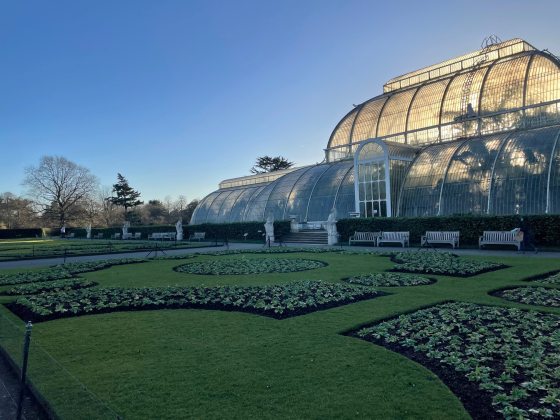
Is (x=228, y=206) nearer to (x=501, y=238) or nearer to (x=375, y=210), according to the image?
(x=375, y=210)

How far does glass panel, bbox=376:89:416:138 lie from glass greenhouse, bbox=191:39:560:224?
0.14 m

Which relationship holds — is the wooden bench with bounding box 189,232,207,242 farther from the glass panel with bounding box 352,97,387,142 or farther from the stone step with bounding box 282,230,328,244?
the glass panel with bounding box 352,97,387,142

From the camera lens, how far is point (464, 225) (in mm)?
25000

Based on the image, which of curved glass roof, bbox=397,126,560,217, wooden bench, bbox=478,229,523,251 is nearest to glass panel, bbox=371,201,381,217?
curved glass roof, bbox=397,126,560,217

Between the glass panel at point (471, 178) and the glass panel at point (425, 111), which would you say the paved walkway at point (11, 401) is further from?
the glass panel at point (425, 111)

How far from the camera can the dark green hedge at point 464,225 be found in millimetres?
21464

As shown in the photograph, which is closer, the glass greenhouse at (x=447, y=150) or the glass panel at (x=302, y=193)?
the glass greenhouse at (x=447, y=150)

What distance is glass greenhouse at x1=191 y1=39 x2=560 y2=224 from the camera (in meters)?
27.9

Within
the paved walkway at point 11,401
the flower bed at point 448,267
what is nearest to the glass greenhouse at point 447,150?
the flower bed at point 448,267

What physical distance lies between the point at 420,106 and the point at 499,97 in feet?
26.3

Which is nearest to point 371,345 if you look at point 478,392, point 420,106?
point 478,392

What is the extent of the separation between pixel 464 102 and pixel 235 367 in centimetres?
3898

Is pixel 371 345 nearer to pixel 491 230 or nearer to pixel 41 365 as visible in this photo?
pixel 41 365

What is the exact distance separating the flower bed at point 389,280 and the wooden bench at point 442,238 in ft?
39.5
